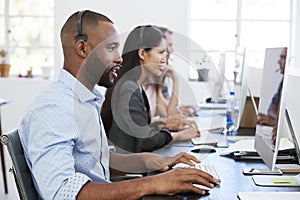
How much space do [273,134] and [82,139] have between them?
62cm

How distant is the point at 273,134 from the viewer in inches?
63.4

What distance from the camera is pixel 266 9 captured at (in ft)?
19.1

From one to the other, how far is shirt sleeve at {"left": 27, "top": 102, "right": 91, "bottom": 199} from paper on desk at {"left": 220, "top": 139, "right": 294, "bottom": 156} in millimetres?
973

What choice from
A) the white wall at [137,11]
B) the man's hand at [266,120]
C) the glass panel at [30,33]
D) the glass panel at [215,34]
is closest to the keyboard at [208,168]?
the man's hand at [266,120]

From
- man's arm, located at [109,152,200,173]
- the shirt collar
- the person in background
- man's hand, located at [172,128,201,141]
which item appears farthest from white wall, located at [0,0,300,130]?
the shirt collar

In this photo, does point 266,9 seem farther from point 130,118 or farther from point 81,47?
point 81,47

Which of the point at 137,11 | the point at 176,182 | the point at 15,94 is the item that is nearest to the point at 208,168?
the point at 176,182

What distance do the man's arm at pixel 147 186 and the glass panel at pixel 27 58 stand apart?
14.8 feet

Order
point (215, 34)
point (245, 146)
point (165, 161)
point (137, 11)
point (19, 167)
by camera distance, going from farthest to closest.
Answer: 1. point (215, 34)
2. point (137, 11)
3. point (245, 146)
4. point (165, 161)
5. point (19, 167)

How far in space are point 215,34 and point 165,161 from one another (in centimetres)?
408

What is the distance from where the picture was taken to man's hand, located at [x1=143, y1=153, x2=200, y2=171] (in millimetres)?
1846

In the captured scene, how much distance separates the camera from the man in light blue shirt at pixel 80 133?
141 centimetres

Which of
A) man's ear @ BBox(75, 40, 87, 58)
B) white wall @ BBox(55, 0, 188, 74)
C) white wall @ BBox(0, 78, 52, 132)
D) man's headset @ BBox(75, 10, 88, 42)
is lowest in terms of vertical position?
white wall @ BBox(0, 78, 52, 132)

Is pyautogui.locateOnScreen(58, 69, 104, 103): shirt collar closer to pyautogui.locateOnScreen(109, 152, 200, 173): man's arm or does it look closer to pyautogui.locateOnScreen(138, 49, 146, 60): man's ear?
pyautogui.locateOnScreen(109, 152, 200, 173): man's arm
